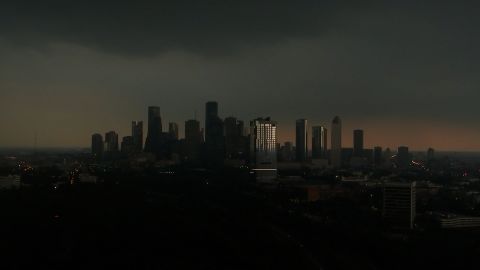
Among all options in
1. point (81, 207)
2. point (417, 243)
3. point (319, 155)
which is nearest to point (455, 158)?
point (319, 155)

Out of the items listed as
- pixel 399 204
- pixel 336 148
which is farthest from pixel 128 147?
pixel 399 204

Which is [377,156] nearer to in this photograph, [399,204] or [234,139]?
[234,139]

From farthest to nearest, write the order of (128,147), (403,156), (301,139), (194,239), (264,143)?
1. (403,156)
2. (301,139)
3. (128,147)
4. (264,143)
5. (194,239)

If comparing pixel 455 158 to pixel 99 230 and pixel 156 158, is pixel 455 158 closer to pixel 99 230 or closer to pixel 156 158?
pixel 156 158

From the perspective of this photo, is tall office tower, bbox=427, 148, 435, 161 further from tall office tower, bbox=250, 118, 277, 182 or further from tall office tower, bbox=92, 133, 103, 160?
tall office tower, bbox=92, 133, 103, 160

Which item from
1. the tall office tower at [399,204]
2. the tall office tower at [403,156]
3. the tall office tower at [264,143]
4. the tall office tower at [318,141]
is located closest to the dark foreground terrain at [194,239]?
the tall office tower at [399,204]

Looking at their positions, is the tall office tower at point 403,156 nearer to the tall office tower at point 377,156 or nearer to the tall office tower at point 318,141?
the tall office tower at point 377,156

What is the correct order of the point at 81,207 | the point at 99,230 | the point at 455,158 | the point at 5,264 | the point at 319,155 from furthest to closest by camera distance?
1. the point at 455,158
2. the point at 319,155
3. the point at 81,207
4. the point at 99,230
5. the point at 5,264
